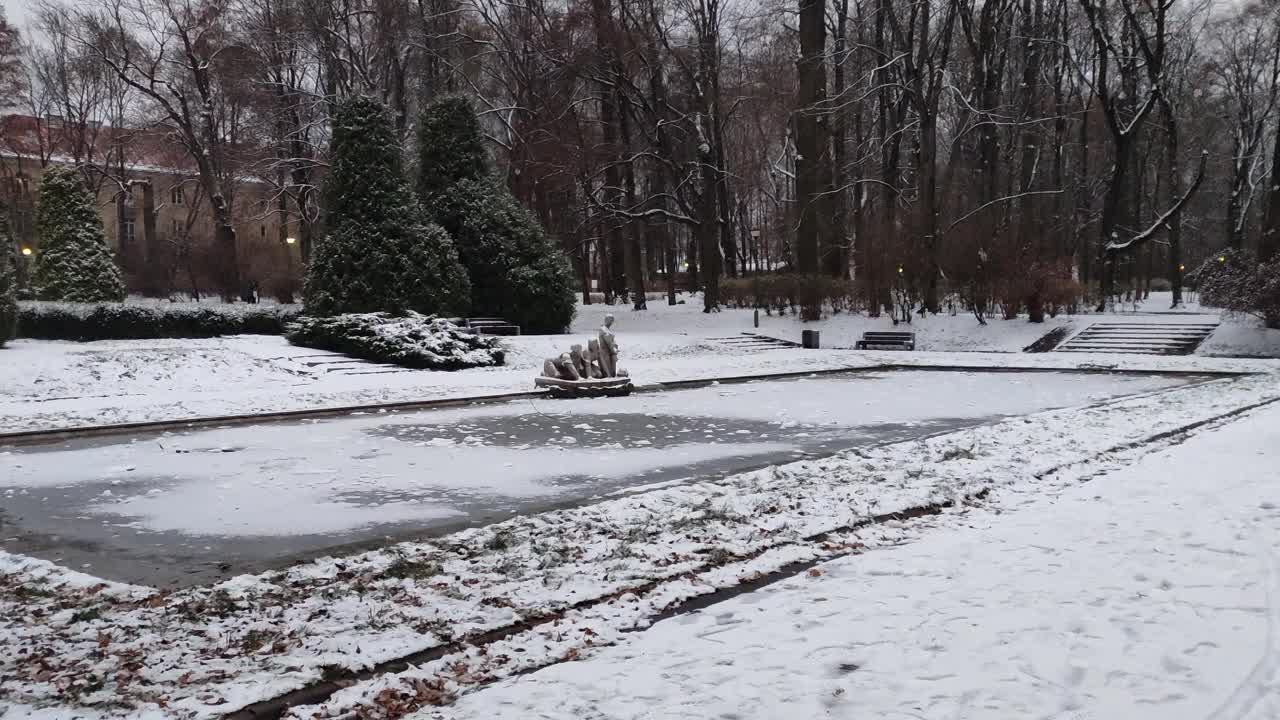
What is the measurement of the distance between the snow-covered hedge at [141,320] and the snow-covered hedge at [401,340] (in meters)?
3.06

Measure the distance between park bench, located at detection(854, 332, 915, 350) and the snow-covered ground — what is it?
1205mm

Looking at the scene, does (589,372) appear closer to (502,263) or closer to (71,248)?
(502,263)

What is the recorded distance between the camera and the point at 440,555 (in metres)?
5.98

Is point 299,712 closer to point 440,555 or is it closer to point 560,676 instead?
point 560,676

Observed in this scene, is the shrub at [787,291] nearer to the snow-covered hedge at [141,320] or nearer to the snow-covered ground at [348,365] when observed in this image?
the snow-covered ground at [348,365]

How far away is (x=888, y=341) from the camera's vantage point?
26.2 meters

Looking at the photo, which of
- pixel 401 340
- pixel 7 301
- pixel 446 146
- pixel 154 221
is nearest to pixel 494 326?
pixel 401 340

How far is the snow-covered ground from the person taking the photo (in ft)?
48.2

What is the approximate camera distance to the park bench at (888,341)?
2594cm

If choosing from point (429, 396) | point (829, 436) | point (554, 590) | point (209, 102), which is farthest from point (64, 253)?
point (554, 590)

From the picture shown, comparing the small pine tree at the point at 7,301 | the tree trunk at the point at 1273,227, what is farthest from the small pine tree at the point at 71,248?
the tree trunk at the point at 1273,227

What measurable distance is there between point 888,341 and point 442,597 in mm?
22879

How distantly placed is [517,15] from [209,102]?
12.9 metres

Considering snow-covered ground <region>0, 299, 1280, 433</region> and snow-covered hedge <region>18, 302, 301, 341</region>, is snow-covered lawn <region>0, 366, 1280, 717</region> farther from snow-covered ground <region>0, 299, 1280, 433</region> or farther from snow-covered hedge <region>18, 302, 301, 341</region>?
snow-covered hedge <region>18, 302, 301, 341</region>
